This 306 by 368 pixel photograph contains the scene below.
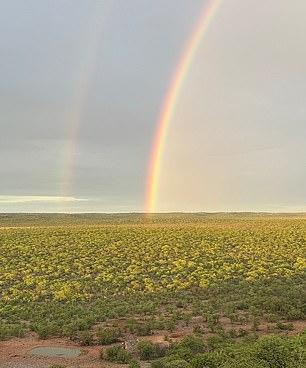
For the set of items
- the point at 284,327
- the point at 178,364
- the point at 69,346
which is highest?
the point at 178,364

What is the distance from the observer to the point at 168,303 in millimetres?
26234

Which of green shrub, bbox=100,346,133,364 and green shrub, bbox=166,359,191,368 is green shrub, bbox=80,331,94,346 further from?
green shrub, bbox=166,359,191,368

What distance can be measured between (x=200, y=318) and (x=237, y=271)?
54.0ft

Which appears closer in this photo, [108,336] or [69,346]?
[69,346]

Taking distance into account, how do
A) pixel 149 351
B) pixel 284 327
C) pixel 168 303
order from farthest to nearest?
pixel 168 303, pixel 284 327, pixel 149 351

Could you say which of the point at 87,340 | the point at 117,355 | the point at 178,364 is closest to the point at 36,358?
the point at 87,340

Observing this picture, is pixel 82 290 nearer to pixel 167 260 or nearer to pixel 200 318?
pixel 200 318

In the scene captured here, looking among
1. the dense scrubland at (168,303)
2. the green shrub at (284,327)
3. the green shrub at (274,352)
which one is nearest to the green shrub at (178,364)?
the dense scrubland at (168,303)

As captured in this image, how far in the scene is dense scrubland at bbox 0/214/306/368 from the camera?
15203mm

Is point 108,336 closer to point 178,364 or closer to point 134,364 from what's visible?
point 134,364

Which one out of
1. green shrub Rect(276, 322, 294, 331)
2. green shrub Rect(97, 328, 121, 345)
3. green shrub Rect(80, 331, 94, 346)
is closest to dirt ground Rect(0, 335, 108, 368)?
green shrub Rect(80, 331, 94, 346)

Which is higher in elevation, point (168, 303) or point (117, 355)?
point (117, 355)

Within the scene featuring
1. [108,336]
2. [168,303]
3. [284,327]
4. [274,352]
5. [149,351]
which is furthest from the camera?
[168,303]

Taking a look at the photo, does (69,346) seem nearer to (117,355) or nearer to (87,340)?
(87,340)
